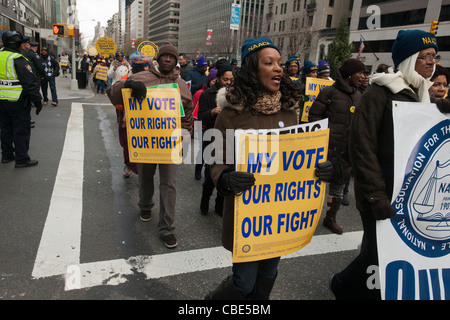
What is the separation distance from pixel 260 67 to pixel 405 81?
1103mm

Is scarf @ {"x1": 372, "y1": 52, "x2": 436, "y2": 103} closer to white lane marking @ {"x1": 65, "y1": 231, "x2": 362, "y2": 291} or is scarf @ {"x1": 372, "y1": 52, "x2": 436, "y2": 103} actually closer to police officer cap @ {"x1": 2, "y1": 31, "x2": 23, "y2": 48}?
white lane marking @ {"x1": 65, "y1": 231, "x2": 362, "y2": 291}

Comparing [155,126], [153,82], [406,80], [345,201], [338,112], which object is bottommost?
[345,201]

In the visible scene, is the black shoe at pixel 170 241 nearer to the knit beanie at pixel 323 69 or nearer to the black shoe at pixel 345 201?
the black shoe at pixel 345 201

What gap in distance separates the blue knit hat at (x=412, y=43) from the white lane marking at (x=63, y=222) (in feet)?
11.0

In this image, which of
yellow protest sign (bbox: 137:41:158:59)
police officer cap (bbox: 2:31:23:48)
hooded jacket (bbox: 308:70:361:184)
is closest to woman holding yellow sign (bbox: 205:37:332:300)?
hooded jacket (bbox: 308:70:361:184)

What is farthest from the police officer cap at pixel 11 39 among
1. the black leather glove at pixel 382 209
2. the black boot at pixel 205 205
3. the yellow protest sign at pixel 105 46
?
the yellow protest sign at pixel 105 46

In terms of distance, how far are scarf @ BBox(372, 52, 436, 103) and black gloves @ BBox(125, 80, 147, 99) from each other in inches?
90.0

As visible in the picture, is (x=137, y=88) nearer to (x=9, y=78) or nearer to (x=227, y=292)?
(x=227, y=292)

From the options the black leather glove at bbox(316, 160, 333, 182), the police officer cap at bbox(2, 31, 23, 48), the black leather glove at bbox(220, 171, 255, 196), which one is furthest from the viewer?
the police officer cap at bbox(2, 31, 23, 48)

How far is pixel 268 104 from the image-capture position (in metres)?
2.14

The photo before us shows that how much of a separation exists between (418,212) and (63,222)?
3.72 meters

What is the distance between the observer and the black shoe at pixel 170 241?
357 centimetres

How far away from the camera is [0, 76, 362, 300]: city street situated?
9.36ft

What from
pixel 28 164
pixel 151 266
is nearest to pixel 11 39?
pixel 28 164
